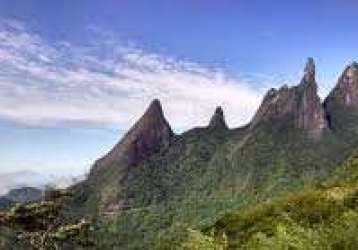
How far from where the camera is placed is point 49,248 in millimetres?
71500

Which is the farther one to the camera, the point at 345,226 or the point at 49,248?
the point at 345,226

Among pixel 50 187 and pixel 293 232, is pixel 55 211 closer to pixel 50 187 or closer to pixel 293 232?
pixel 50 187

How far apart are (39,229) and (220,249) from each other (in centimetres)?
4449

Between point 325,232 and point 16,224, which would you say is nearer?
point 16,224

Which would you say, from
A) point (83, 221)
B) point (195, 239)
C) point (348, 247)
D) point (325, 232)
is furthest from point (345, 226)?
point (83, 221)

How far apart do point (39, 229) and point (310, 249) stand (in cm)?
3862

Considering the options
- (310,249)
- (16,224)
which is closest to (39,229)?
(16,224)

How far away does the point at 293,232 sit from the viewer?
10962cm

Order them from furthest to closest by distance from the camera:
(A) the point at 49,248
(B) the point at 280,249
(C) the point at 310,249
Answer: (B) the point at 280,249 < (C) the point at 310,249 < (A) the point at 49,248

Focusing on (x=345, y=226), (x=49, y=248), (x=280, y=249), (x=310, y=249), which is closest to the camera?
(x=49, y=248)

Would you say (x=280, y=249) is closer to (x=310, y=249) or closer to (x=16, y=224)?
(x=310, y=249)

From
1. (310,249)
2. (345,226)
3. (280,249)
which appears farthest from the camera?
(345,226)

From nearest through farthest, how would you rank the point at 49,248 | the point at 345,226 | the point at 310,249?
the point at 49,248
the point at 310,249
the point at 345,226

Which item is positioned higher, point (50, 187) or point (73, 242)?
point (50, 187)
